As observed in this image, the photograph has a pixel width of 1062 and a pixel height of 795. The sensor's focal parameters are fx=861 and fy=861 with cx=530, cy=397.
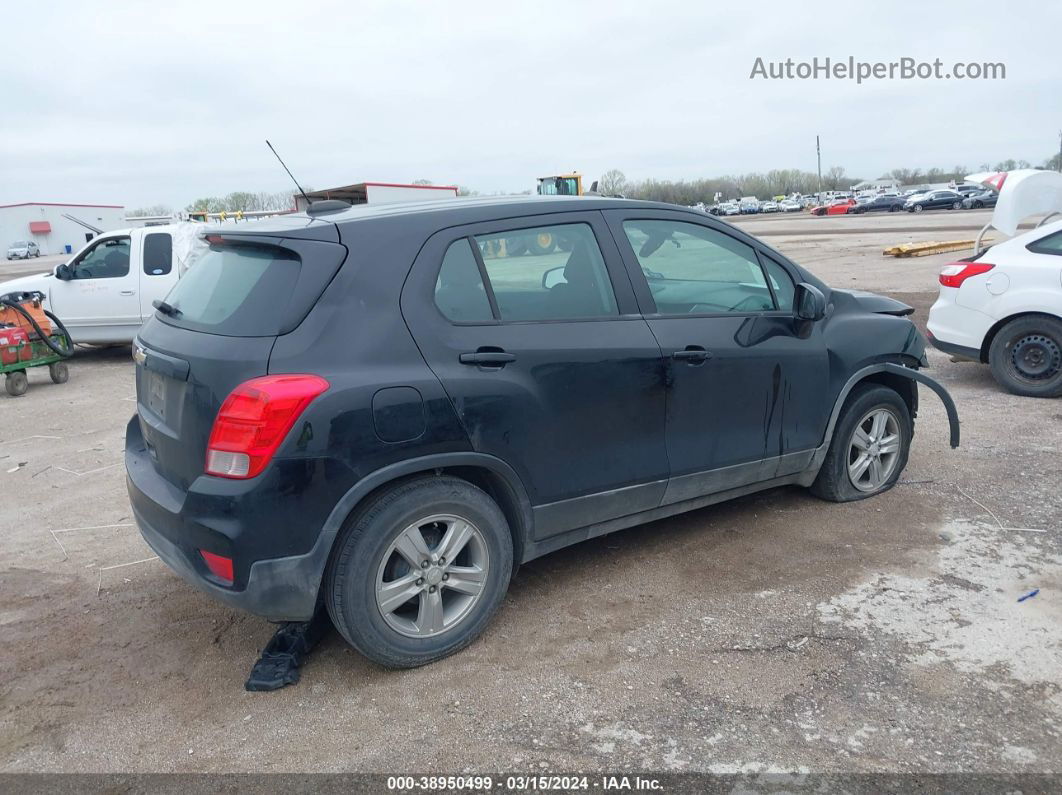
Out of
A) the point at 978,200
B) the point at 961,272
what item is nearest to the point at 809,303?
the point at 961,272

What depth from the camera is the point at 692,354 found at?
402 cm

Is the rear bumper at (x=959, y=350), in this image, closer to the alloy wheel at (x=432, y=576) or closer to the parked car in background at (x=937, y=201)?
the alloy wheel at (x=432, y=576)

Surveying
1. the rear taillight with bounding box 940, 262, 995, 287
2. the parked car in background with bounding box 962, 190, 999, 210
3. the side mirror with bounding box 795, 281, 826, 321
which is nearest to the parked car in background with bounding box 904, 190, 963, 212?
the parked car in background with bounding box 962, 190, 999, 210

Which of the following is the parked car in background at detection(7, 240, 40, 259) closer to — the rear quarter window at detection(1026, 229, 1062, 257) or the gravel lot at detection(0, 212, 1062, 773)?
the gravel lot at detection(0, 212, 1062, 773)

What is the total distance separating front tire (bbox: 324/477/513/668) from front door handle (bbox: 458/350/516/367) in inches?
18.7

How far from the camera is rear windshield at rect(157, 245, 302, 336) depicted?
3215 mm

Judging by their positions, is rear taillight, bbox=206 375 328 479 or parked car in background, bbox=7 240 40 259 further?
parked car in background, bbox=7 240 40 259

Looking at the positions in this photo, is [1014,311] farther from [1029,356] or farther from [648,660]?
[648,660]

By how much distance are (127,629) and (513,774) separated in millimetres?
2086

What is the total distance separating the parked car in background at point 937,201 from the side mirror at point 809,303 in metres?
58.0

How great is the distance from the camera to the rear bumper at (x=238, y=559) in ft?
10.0

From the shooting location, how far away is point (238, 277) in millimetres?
3461

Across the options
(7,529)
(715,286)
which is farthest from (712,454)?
Result: (7,529)

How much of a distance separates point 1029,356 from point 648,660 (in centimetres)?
556
